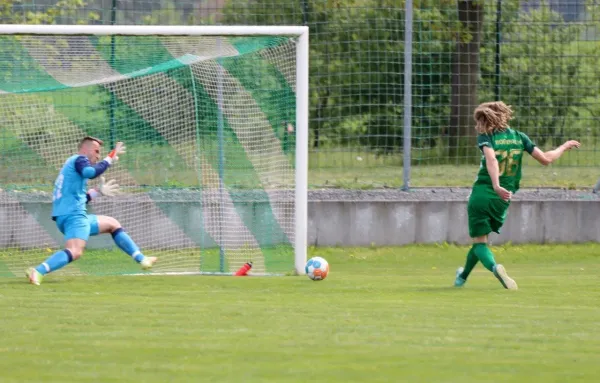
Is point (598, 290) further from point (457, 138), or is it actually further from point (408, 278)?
point (457, 138)

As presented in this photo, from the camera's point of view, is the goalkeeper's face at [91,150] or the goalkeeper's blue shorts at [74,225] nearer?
the goalkeeper's blue shorts at [74,225]

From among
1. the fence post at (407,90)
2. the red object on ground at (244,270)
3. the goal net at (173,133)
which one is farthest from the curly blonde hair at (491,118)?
the fence post at (407,90)

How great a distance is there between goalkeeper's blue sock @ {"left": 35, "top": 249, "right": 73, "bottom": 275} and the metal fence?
4.63 m

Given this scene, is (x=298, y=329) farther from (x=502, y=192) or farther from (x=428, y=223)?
(x=428, y=223)

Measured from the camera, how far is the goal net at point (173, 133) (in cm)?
1190

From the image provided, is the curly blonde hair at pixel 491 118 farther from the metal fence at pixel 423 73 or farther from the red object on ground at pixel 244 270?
the metal fence at pixel 423 73

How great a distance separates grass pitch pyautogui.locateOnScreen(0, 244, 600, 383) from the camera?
6273mm

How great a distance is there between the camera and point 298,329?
7602 millimetres

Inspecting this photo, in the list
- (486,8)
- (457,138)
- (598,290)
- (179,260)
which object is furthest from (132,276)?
(486,8)

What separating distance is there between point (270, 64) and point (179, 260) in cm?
234

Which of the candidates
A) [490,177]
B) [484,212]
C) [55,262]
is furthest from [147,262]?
[490,177]

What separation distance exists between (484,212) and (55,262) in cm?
404

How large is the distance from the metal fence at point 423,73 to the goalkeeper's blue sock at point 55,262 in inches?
182

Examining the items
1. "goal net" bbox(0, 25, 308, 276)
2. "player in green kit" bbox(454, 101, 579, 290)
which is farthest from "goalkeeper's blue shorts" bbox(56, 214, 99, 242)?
"player in green kit" bbox(454, 101, 579, 290)
